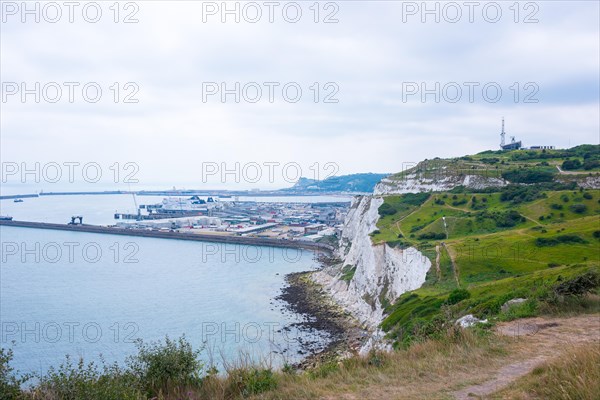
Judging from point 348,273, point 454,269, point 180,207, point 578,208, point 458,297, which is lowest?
point 348,273

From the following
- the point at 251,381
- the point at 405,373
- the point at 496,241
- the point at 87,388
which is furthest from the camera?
the point at 496,241

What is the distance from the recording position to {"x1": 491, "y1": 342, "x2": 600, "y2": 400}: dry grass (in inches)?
159

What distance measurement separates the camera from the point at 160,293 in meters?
41.9

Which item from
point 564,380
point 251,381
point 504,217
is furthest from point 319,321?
point 564,380

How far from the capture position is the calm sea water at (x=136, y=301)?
2756 cm

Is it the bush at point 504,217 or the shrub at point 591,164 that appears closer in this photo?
the bush at point 504,217

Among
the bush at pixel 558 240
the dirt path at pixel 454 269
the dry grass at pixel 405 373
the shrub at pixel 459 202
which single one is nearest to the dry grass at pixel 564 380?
the dry grass at pixel 405 373

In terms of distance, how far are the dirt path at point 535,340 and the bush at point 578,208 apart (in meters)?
35.6

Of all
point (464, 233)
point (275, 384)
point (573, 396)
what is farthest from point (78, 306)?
point (573, 396)

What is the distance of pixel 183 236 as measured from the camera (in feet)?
291

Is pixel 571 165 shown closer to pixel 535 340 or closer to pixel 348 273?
pixel 348 273

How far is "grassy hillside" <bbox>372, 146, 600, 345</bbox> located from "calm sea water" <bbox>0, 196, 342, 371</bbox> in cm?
662

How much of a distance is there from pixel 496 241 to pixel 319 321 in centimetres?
1478

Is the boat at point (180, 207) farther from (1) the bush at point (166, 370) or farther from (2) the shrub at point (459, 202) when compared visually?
(1) the bush at point (166, 370)
